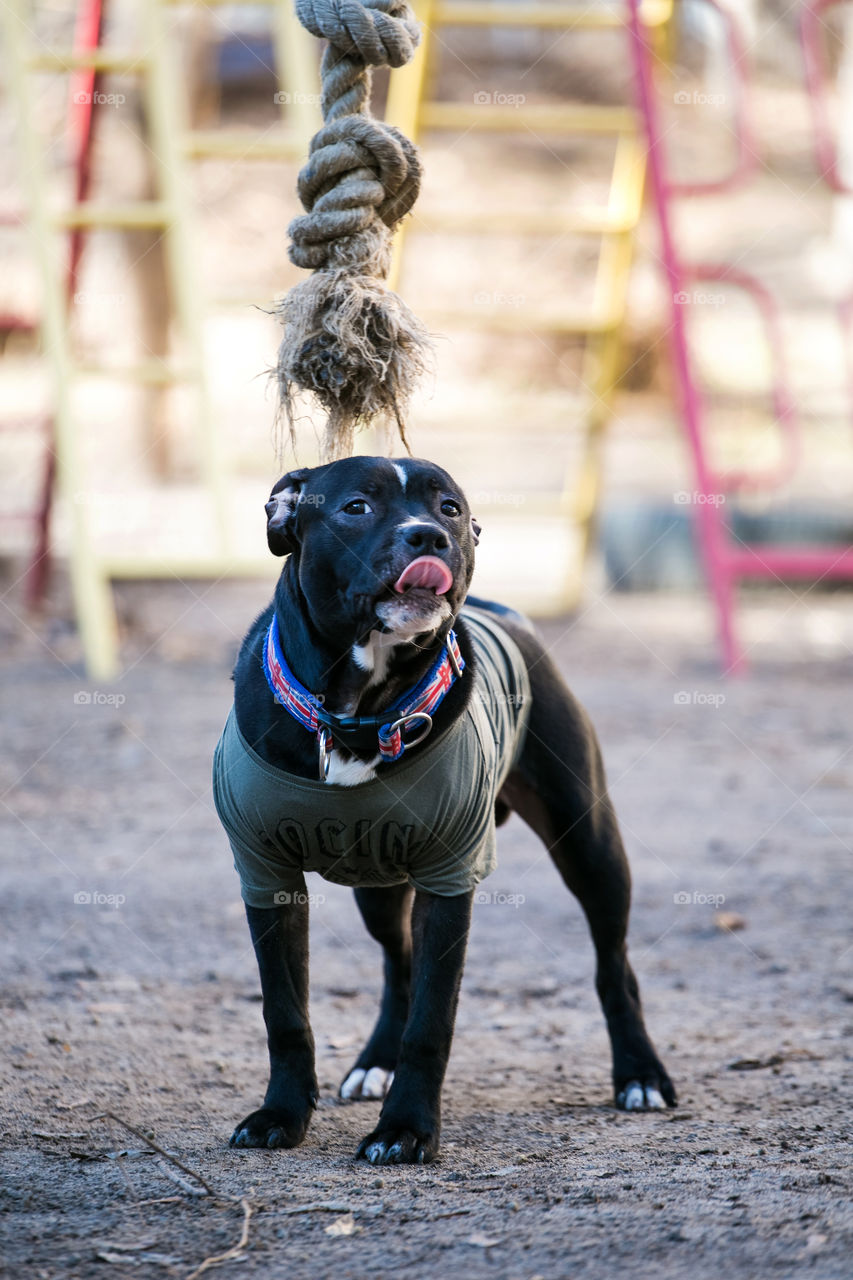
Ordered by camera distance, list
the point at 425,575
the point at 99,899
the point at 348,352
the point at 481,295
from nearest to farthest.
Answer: the point at 425,575, the point at 348,352, the point at 99,899, the point at 481,295

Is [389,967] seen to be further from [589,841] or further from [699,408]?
[699,408]

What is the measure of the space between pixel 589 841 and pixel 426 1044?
68 centimetres

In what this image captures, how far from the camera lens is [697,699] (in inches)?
263

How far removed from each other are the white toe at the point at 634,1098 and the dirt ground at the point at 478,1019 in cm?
5

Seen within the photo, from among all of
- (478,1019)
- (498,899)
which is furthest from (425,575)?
(498,899)

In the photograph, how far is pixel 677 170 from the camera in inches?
747

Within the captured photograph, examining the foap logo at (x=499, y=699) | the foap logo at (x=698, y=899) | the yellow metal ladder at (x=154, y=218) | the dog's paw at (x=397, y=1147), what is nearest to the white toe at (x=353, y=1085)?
the dog's paw at (x=397, y=1147)

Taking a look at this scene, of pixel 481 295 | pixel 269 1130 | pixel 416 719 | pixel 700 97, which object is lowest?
pixel 481 295

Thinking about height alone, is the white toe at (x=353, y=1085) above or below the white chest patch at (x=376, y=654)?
below

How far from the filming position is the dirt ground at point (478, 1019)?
6.88ft

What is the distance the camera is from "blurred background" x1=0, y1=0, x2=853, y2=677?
6562mm

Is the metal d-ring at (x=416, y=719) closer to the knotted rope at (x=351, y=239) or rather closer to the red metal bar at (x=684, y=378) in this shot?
the knotted rope at (x=351, y=239)

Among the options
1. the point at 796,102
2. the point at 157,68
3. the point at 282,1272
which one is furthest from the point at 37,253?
the point at 796,102

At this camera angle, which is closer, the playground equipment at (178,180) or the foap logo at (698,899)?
the foap logo at (698,899)
